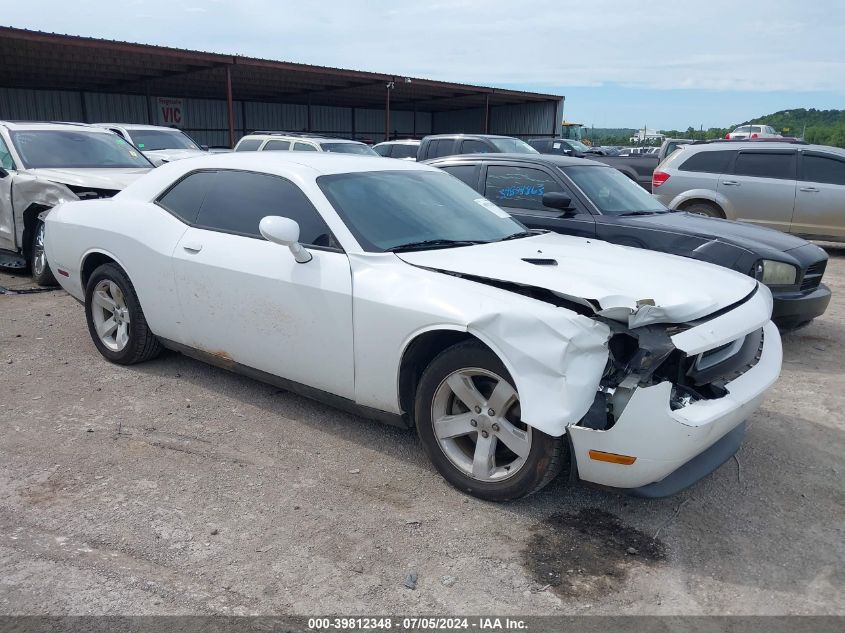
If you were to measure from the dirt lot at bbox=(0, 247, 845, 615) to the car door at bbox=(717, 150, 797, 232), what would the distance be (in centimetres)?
664

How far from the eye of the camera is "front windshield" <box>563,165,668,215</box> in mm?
6605

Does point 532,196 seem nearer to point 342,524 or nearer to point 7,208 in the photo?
point 342,524

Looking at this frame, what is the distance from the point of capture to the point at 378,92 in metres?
29.7

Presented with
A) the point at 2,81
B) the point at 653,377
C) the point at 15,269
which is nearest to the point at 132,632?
the point at 653,377

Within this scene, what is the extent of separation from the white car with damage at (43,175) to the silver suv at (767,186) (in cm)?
759

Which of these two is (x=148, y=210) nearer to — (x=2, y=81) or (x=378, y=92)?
(x=2, y=81)

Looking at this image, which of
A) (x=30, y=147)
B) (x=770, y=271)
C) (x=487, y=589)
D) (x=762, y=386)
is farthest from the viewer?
(x=30, y=147)

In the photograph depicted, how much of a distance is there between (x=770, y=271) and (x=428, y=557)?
434 cm

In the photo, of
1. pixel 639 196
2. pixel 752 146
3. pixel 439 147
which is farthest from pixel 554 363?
pixel 439 147

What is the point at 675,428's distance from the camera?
9.57 ft

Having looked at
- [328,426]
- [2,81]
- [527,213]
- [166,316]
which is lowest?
[328,426]

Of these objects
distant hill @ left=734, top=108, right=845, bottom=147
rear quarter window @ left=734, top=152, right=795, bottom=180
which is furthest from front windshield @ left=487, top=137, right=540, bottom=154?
distant hill @ left=734, top=108, right=845, bottom=147

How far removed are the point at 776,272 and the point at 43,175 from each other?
724cm

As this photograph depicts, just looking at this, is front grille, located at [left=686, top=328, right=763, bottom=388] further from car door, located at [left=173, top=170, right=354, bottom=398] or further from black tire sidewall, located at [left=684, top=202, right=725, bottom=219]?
black tire sidewall, located at [left=684, top=202, right=725, bottom=219]
